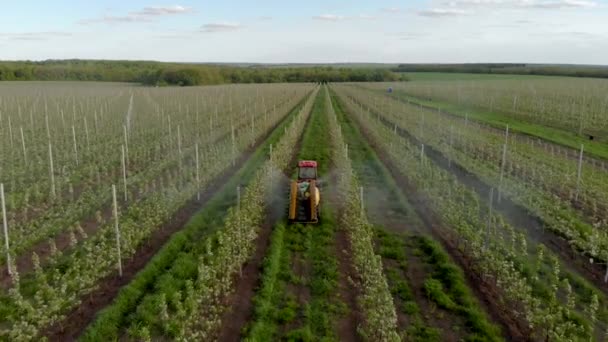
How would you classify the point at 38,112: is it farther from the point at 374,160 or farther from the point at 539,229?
the point at 539,229

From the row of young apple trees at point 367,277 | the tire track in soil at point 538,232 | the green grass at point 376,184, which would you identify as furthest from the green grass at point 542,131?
the row of young apple trees at point 367,277

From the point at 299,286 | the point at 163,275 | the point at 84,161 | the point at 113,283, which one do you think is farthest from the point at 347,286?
the point at 84,161

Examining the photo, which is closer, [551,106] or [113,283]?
[113,283]

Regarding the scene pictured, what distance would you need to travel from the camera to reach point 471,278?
9227mm

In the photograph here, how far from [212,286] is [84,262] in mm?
2189

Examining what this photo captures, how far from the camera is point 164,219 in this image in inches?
474

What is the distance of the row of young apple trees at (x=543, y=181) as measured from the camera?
36.4 feet

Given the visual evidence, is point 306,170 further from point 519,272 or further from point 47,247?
point 47,247

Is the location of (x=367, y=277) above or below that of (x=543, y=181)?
below

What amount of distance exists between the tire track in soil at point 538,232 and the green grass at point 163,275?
6654mm

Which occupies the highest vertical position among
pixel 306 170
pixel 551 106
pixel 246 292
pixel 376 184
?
pixel 551 106

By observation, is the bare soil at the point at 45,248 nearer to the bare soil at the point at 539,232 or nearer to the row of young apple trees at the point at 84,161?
the row of young apple trees at the point at 84,161

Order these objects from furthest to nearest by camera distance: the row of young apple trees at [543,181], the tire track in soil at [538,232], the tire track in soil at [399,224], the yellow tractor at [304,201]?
the yellow tractor at [304,201] → the row of young apple trees at [543,181] → the tire track in soil at [538,232] → the tire track in soil at [399,224]

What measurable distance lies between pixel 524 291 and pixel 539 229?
4.44m
